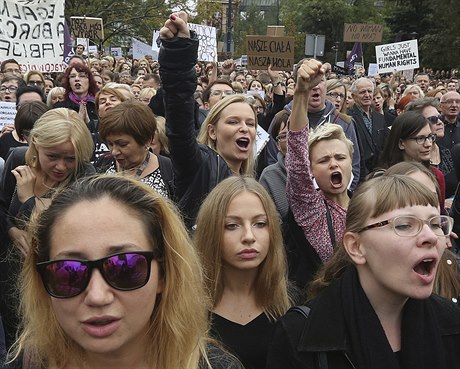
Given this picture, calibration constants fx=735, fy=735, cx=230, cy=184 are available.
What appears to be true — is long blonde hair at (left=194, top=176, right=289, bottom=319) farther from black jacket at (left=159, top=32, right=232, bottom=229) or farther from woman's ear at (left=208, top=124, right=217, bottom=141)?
woman's ear at (left=208, top=124, right=217, bottom=141)

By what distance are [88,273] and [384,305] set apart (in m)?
1.01

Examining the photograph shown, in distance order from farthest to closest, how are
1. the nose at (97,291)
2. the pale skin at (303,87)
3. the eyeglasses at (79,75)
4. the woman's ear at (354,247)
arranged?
the eyeglasses at (79,75) → the pale skin at (303,87) → the woman's ear at (354,247) → the nose at (97,291)

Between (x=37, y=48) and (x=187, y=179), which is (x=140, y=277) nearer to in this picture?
(x=187, y=179)

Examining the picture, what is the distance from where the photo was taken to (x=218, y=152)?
14.5 ft

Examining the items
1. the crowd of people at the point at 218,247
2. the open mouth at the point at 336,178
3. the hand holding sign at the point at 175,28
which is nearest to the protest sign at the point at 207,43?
the crowd of people at the point at 218,247

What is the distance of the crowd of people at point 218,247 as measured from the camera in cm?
186

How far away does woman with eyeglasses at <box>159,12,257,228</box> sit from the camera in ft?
11.5

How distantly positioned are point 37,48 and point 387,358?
9.26 metres

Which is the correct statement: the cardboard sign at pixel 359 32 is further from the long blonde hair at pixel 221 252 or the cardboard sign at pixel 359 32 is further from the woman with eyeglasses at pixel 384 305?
the woman with eyeglasses at pixel 384 305

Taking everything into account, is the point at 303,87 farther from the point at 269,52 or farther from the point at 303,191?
the point at 269,52

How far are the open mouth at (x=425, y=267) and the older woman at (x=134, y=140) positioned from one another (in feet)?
7.41

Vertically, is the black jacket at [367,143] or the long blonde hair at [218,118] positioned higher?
the long blonde hair at [218,118]

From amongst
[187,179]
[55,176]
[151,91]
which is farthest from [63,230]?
[151,91]

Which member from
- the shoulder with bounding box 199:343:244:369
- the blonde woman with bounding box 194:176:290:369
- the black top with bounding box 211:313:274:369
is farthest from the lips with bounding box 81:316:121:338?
the blonde woman with bounding box 194:176:290:369
